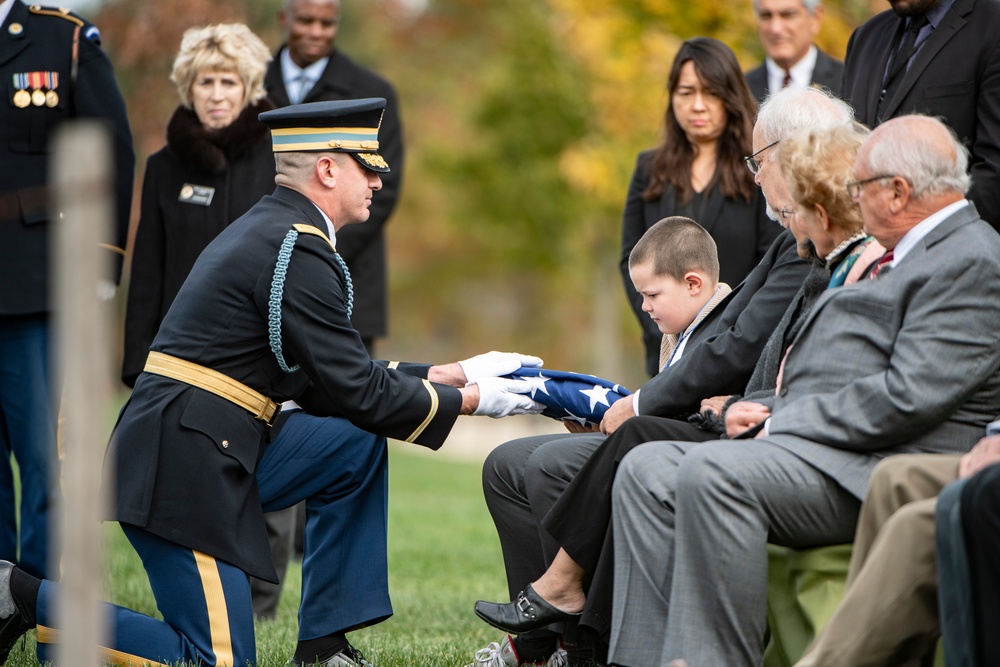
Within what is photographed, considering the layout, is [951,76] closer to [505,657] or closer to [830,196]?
[830,196]

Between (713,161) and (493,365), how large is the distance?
183cm

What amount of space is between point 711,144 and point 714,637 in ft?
9.97

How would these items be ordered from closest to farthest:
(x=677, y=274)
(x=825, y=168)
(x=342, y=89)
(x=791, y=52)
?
1. (x=825, y=168)
2. (x=677, y=274)
3. (x=791, y=52)
4. (x=342, y=89)

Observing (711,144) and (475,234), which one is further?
(475,234)

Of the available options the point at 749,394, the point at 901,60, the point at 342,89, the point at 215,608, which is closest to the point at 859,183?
the point at 749,394

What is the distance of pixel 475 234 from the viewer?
2241 cm

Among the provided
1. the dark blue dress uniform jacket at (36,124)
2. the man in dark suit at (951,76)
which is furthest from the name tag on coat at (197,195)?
the man in dark suit at (951,76)

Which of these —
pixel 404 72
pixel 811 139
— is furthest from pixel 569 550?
pixel 404 72

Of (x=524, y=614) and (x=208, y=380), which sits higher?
(x=208, y=380)

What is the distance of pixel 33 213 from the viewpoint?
17.9ft

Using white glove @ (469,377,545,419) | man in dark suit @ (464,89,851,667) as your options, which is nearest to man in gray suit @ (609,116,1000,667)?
man in dark suit @ (464,89,851,667)

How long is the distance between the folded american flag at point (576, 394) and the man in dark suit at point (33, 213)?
2.17 metres

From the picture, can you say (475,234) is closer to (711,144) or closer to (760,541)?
(711,144)

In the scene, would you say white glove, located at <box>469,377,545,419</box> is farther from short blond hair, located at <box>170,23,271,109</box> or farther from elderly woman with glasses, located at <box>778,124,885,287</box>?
short blond hair, located at <box>170,23,271,109</box>
